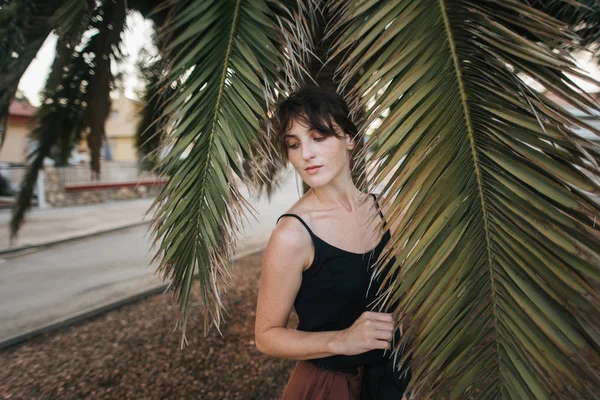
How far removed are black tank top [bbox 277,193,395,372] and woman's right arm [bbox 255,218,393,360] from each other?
4 centimetres

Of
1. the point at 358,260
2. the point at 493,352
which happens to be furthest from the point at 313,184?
the point at 493,352

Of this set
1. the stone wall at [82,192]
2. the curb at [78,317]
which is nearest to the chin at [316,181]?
the curb at [78,317]

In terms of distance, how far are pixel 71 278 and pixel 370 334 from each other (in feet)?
21.3

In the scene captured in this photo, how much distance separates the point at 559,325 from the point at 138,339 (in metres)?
4.00

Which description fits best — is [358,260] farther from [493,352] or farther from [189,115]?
[189,115]

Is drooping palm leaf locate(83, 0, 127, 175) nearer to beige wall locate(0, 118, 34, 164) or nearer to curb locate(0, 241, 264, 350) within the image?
curb locate(0, 241, 264, 350)

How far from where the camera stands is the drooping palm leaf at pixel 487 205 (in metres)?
0.90

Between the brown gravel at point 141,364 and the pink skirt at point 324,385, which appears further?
the brown gravel at point 141,364

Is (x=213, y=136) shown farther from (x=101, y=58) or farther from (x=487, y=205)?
(x=101, y=58)

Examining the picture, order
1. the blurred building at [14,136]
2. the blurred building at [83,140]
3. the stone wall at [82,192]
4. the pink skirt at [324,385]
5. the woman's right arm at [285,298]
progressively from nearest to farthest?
1. the woman's right arm at [285,298]
2. the pink skirt at [324,385]
3. the blurred building at [83,140]
4. the stone wall at [82,192]
5. the blurred building at [14,136]

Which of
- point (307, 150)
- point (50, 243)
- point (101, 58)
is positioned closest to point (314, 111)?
point (307, 150)

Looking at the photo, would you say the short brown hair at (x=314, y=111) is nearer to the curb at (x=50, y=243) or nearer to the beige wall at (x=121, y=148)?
the curb at (x=50, y=243)

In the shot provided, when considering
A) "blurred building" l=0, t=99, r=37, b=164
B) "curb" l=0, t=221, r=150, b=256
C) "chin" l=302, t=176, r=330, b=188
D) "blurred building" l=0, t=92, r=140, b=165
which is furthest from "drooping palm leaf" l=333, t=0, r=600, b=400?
"blurred building" l=0, t=99, r=37, b=164

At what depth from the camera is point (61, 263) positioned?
7.43m
